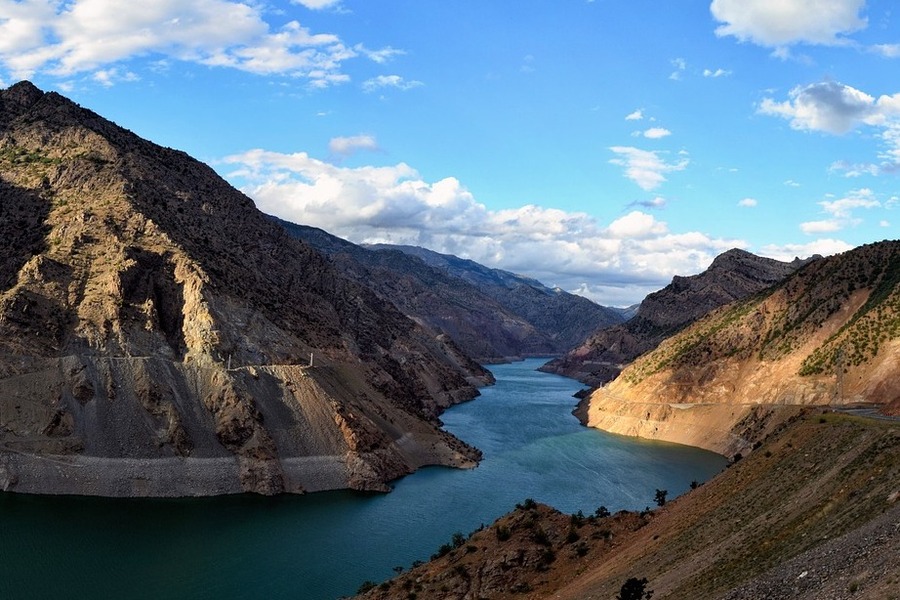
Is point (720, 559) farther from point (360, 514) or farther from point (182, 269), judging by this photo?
point (182, 269)

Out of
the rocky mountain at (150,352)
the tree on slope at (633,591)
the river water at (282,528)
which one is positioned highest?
the rocky mountain at (150,352)

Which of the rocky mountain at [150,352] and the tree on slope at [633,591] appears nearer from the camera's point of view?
the tree on slope at [633,591]

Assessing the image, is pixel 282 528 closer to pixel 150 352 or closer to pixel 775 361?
pixel 150 352

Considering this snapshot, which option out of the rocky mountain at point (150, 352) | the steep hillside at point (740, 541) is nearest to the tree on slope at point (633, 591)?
the steep hillside at point (740, 541)

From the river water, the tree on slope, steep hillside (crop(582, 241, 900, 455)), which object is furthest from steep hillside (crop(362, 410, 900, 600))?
steep hillside (crop(582, 241, 900, 455))

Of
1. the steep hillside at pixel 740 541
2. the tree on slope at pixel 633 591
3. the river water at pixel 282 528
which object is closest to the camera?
the steep hillside at pixel 740 541

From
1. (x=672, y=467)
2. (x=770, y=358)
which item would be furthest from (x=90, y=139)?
(x=770, y=358)

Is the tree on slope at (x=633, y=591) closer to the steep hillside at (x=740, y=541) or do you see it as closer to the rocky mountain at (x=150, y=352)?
the steep hillside at (x=740, y=541)
